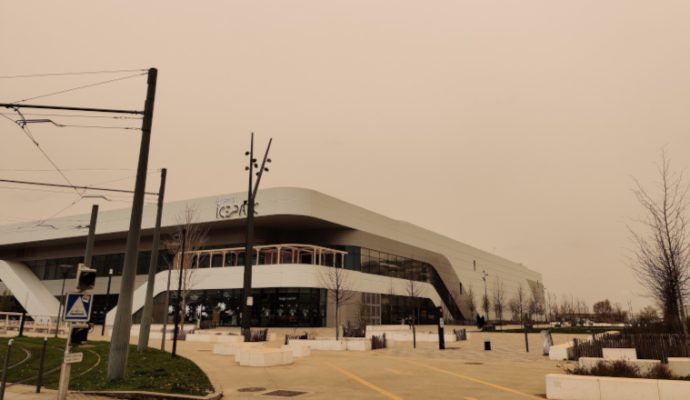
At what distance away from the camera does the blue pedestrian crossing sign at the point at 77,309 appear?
9.34 m

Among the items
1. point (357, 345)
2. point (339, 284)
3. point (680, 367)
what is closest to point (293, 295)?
point (339, 284)

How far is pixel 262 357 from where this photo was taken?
1819 cm

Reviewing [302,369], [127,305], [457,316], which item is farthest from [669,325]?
[457,316]

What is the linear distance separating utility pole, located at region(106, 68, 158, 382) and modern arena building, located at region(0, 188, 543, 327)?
26807mm

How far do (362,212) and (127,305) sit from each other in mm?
44526

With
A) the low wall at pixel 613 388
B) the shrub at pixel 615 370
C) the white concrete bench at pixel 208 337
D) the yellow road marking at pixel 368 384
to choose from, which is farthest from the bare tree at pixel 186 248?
the low wall at pixel 613 388

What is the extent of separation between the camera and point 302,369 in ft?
56.7

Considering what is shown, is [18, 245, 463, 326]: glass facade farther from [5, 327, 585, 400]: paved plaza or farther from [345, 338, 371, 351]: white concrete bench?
[5, 327, 585, 400]: paved plaza

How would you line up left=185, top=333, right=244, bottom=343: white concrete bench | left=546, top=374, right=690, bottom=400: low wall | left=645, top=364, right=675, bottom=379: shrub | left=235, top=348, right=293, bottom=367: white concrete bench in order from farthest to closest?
left=185, top=333, right=244, bottom=343: white concrete bench, left=235, top=348, right=293, bottom=367: white concrete bench, left=645, top=364, right=675, bottom=379: shrub, left=546, top=374, right=690, bottom=400: low wall

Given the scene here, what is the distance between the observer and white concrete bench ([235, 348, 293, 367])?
18.2 metres

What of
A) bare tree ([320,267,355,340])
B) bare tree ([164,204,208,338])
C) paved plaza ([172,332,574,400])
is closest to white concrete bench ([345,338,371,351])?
paved plaza ([172,332,574,400])

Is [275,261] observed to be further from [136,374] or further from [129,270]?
[129,270]

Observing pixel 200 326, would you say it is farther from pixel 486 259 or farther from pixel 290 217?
pixel 486 259

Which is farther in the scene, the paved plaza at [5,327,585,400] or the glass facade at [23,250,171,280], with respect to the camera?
the glass facade at [23,250,171,280]
